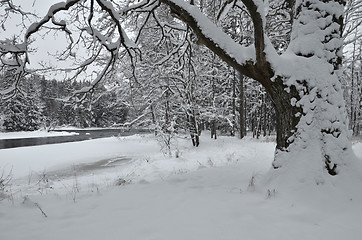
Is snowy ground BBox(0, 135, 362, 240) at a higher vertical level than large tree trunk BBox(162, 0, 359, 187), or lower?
lower

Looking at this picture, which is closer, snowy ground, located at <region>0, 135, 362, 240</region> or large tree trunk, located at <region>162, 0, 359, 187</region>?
snowy ground, located at <region>0, 135, 362, 240</region>

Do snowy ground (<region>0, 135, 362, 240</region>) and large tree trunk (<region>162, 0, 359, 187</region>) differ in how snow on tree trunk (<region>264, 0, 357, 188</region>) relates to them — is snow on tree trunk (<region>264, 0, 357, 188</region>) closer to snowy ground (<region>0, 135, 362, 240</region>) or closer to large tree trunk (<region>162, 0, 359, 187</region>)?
large tree trunk (<region>162, 0, 359, 187</region>)

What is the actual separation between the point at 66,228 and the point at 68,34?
4.34 metres

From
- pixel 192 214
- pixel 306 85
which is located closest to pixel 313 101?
pixel 306 85

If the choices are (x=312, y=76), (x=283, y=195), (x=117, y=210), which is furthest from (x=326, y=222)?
(x=117, y=210)

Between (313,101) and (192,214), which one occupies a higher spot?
(313,101)

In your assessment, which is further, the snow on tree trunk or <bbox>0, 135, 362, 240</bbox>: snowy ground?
the snow on tree trunk

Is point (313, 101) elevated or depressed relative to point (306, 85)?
depressed

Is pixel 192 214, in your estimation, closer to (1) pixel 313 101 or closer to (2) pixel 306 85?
(1) pixel 313 101

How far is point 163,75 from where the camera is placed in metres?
11.7

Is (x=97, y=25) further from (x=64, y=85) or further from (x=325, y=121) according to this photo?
(x=325, y=121)

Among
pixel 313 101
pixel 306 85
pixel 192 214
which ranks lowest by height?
pixel 192 214

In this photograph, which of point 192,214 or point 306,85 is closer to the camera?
point 192,214

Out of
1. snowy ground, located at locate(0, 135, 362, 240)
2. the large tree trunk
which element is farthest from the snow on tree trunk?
snowy ground, located at locate(0, 135, 362, 240)
